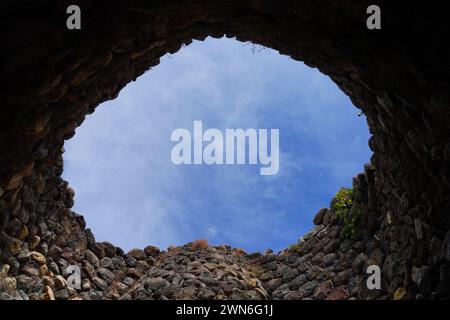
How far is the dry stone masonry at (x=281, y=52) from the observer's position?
5219mm

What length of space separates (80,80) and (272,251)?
5.89 meters

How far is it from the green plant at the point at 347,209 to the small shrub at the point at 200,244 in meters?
2.80

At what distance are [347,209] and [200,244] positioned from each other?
324 centimetres

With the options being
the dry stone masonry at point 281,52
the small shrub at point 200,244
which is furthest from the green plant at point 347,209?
the small shrub at point 200,244

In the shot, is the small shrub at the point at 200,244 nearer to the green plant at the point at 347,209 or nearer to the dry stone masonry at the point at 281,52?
the dry stone masonry at the point at 281,52

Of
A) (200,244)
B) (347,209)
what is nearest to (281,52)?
(347,209)

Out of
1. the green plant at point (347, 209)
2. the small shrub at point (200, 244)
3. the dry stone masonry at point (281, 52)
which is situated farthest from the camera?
the small shrub at point (200, 244)

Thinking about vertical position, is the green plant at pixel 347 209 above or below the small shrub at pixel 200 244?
above

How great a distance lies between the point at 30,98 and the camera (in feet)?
18.1

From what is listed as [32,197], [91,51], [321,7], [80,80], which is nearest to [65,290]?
[32,197]

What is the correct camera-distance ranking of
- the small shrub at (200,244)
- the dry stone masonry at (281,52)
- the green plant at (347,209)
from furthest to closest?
the small shrub at (200,244), the green plant at (347,209), the dry stone masonry at (281,52)

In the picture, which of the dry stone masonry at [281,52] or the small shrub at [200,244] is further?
the small shrub at [200,244]

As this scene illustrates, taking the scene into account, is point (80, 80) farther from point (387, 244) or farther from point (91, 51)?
point (387, 244)

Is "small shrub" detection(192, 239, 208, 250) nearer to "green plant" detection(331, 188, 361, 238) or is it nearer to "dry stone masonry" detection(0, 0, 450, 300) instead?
"dry stone masonry" detection(0, 0, 450, 300)
